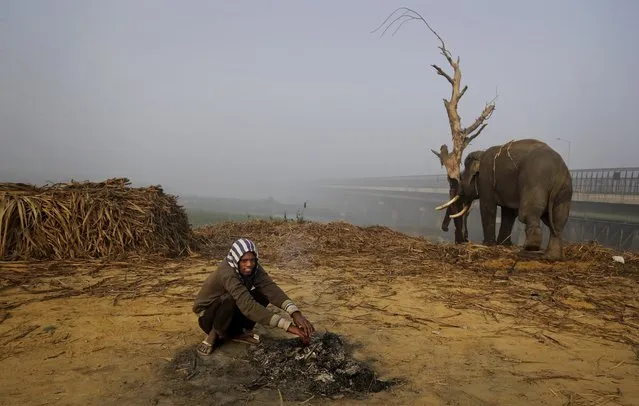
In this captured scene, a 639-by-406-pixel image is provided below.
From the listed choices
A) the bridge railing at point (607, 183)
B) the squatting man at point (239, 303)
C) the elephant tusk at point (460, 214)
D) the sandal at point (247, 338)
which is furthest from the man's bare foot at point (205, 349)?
the bridge railing at point (607, 183)

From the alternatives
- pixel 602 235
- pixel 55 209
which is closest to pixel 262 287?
pixel 55 209

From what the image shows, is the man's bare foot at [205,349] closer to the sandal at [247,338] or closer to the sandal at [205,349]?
the sandal at [205,349]

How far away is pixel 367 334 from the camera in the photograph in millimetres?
4574

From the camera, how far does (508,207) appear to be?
9.52 meters

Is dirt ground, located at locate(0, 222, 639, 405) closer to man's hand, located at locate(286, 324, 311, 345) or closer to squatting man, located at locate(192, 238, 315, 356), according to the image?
squatting man, located at locate(192, 238, 315, 356)

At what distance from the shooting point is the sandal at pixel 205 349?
13.0ft

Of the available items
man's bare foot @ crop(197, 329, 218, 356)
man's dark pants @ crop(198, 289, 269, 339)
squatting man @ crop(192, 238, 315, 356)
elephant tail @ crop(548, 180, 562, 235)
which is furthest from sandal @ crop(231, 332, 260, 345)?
elephant tail @ crop(548, 180, 562, 235)

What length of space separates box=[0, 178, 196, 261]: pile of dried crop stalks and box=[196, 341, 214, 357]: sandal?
171 inches

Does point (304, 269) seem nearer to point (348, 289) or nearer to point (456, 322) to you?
point (348, 289)

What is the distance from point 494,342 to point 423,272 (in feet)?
10.3

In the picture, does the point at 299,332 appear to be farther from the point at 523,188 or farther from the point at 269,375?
the point at 523,188

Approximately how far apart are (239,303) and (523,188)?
23.0 feet

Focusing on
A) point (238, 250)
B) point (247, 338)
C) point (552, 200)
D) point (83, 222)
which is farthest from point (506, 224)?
point (83, 222)

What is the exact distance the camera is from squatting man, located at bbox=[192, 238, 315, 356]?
3.74 meters
